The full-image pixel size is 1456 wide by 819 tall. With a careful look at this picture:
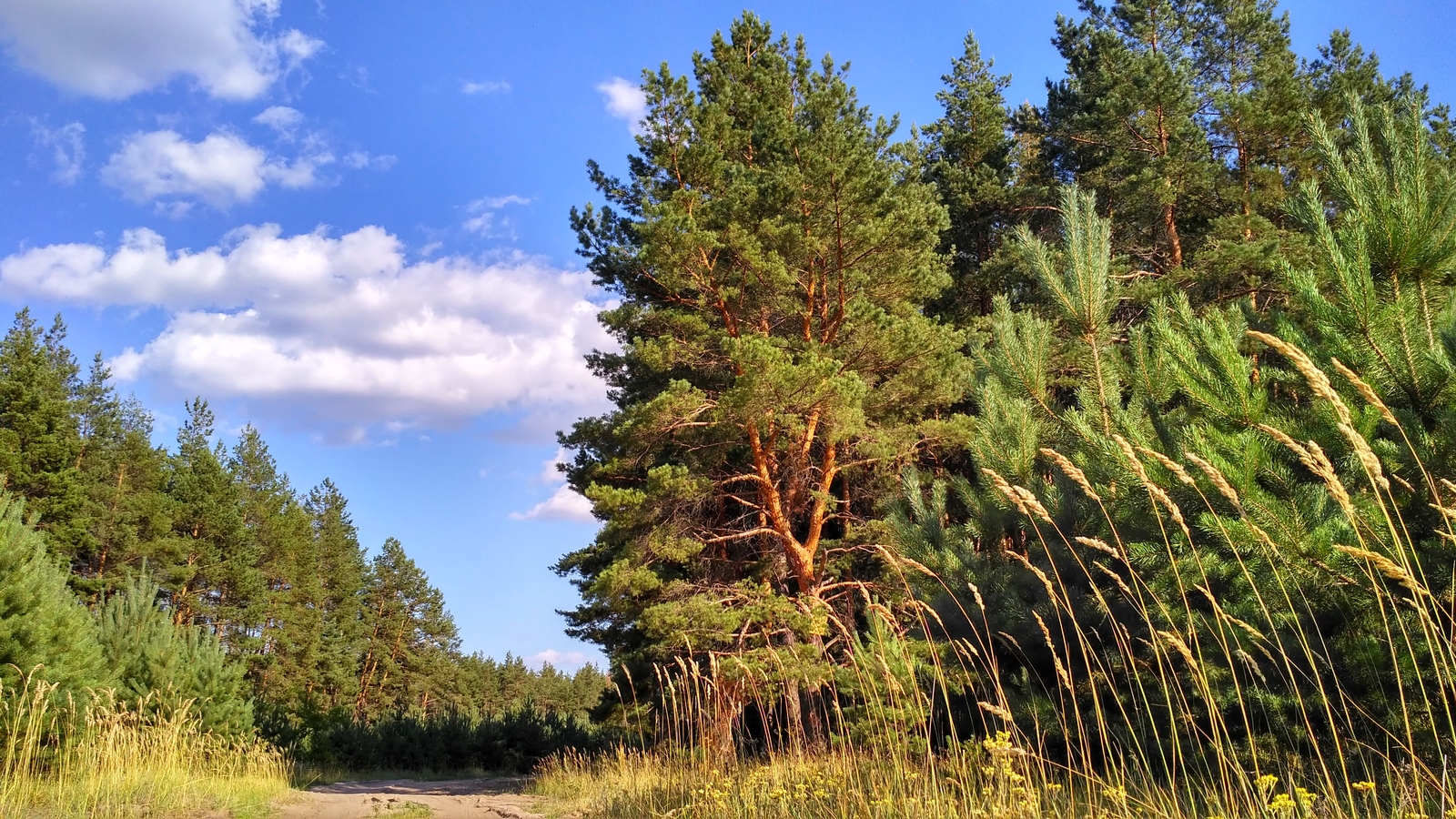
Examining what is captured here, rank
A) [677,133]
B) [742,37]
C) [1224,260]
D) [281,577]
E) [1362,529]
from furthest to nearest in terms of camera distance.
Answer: [281,577]
[742,37]
[677,133]
[1224,260]
[1362,529]

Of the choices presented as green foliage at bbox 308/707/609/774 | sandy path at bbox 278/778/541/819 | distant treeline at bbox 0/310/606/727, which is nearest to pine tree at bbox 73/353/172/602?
distant treeline at bbox 0/310/606/727

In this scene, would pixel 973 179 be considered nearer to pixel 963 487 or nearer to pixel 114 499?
pixel 963 487

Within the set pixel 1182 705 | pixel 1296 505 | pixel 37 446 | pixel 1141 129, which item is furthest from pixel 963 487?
pixel 37 446

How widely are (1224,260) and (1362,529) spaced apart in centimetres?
999

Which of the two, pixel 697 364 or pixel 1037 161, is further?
pixel 1037 161

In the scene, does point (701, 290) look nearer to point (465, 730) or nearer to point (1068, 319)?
point (1068, 319)

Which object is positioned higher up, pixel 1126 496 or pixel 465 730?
pixel 1126 496

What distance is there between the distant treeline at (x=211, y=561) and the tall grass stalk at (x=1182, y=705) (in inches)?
342

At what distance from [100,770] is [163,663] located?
15.5 feet

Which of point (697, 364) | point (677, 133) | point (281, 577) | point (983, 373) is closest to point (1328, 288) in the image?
point (983, 373)

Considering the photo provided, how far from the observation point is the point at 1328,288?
5488 millimetres

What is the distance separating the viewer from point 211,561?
27609 millimetres

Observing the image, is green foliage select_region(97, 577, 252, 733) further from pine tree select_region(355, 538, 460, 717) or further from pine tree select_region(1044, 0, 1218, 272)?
pine tree select_region(355, 538, 460, 717)

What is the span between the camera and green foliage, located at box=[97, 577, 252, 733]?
1180 centimetres
